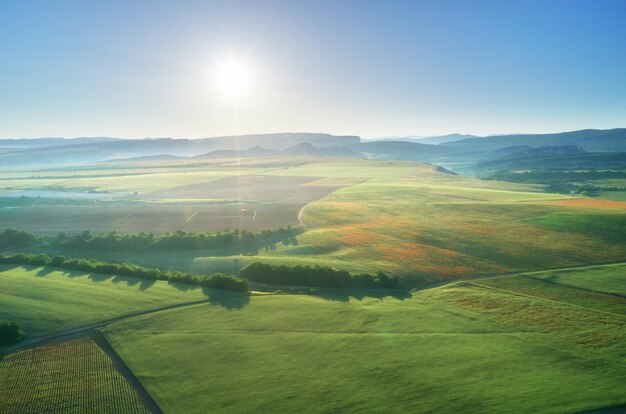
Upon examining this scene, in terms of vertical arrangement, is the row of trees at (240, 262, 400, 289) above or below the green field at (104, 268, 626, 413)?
above

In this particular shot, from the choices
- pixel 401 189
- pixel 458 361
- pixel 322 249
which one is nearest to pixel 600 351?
pixel 458 361

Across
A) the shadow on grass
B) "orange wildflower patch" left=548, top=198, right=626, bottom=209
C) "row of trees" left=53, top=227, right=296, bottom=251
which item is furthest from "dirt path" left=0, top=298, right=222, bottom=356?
"orange wildflower patch" left=548, top=198, right=626, bottom=209

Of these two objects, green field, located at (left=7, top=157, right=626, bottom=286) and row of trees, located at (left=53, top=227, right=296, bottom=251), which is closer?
green field, located at (left=7, top=157, right=626, bottom=286)

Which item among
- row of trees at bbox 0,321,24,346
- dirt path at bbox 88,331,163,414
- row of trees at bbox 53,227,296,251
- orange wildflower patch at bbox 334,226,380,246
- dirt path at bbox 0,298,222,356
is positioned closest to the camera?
dirt path at bbox 88,331,163,414

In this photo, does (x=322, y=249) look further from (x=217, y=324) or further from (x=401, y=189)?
(x=401, y=189)

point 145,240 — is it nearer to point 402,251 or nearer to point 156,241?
point 156,241

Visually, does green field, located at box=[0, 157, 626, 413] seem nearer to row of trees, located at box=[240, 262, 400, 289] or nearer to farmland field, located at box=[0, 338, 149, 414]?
farmland field, located at box=[0, 338, 149, 414]
